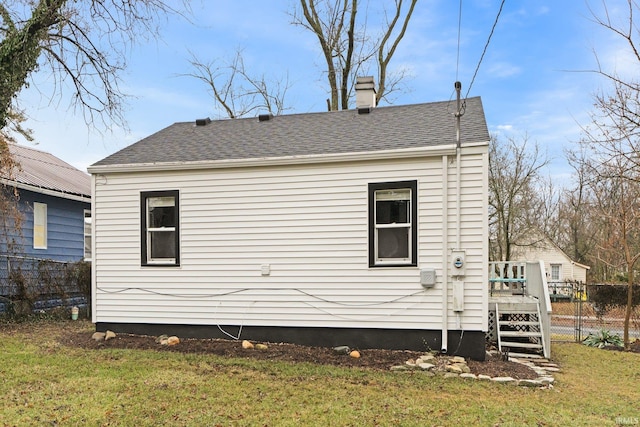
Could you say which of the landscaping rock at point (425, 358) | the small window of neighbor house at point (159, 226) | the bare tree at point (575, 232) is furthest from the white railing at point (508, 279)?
the bare tree at point (575, 232)

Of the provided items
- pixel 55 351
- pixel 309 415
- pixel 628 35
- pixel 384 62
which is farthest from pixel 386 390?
pixel 384 62

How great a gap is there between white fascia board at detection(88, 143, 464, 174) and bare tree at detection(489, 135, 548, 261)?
20104 mm

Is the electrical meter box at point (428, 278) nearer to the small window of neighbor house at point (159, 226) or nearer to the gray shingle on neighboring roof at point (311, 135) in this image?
the gray shingle on neighboring roof at point (311, 135)

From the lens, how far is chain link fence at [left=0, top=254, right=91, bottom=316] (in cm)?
1078

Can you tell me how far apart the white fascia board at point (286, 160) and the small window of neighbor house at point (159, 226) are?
0.49 m

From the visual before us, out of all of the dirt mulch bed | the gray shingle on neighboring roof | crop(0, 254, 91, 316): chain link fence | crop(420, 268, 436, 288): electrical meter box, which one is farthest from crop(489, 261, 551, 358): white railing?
crop(0, 254, 91, 316): chain link fence

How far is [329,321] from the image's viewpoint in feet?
26.4

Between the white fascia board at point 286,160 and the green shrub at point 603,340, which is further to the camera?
the green shrub at point 603,340

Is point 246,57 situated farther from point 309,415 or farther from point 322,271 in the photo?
point 309,415

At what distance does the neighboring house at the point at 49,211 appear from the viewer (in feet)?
39.2

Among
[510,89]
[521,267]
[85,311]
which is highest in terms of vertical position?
[510,89]

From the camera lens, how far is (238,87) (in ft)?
75.4

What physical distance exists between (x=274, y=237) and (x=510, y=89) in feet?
21.1

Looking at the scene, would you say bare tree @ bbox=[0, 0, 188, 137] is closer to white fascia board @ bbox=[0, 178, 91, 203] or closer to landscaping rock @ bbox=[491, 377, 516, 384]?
white fascia board @ bbox=[0, 178, 91, 203]
